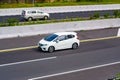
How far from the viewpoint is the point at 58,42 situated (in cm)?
2475

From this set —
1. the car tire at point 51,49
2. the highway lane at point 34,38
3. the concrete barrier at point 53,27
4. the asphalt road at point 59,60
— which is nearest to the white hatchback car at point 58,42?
the car tire at point 51,49

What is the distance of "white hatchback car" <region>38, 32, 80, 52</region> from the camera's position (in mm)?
24266

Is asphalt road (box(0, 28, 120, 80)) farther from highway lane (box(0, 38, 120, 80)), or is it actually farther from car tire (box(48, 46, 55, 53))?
car tire (box(48, 46, 55, 53))

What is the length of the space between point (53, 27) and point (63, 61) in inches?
395

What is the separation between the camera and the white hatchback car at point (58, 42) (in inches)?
955

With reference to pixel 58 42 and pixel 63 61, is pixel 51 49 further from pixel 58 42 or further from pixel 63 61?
pixel 63 61

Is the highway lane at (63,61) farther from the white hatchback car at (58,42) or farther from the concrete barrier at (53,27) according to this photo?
the concrete barrier at (53,27)

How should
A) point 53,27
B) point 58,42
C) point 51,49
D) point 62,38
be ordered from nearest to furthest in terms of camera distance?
1. point 51,49
2. point 58,42
3. point 62,38
4. point 53,27

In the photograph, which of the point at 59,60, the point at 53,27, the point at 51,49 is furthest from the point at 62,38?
the point at 53,27

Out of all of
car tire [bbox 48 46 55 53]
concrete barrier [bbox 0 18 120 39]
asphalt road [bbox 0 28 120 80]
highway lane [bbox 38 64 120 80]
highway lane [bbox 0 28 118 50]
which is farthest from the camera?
concrete barrier [bbox 0 18 120 39]

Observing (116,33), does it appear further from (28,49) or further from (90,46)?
(28,49)

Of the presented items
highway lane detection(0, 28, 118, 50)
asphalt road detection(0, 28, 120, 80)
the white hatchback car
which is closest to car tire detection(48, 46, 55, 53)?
the white hatchback car

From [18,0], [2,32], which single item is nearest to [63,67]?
[2,32]

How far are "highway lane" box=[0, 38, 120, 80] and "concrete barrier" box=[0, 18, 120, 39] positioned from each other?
4.88m
